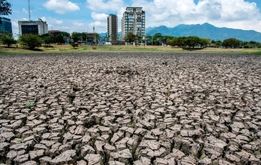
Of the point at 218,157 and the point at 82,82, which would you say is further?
the point at 82,82

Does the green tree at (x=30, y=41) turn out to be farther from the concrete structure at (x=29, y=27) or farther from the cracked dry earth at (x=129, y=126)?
the concrete structure at (x=29, y=27)

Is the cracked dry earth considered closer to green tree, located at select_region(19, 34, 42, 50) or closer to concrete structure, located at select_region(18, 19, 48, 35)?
green tree, located at select_region(19, 34, 42, 50)

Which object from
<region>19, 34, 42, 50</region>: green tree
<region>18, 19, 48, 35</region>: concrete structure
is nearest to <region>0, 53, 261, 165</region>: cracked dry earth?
<region>19, 34, 42, 50</region>: green tree

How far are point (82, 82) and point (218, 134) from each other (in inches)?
267

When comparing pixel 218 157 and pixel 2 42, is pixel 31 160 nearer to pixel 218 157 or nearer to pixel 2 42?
pixel 218 157

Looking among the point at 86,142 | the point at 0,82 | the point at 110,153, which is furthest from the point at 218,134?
the point at 0,82

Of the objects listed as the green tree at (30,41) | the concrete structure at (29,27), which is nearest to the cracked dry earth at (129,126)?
the green tree at (30,41)

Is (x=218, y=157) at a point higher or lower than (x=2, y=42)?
lower

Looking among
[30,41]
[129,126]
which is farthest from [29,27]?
[129,126]

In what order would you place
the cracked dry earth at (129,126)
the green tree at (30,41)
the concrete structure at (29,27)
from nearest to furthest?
the cracked dry earth at (129,126), the green tree at (30,41), the concrete structure at (29,27)

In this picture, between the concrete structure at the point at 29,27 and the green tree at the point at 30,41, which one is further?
the concrete structure at the point at 29,27

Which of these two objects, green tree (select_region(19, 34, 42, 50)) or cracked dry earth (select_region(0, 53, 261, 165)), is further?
green tree (select_region(19, 34, 42, 50))

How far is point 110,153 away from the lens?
389 cm

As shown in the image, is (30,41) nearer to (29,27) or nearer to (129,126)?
(129,126)
